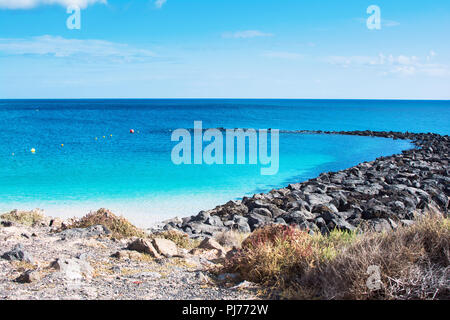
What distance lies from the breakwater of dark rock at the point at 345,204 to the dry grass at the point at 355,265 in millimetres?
1706

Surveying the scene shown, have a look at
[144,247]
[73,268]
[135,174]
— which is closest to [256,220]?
[144,247]

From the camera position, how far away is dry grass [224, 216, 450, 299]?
199 inches

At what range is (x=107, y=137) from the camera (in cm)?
Answer: 4184

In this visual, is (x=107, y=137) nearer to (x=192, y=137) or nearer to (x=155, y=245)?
(x=192, y=137)

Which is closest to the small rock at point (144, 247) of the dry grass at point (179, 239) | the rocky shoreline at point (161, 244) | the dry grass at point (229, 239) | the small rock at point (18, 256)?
the rocky shoreline at point (161, 244)

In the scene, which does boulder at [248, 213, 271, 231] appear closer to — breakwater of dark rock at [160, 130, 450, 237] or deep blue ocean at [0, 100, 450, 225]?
breakwater of dark rock at [160, 130, 450, 237]

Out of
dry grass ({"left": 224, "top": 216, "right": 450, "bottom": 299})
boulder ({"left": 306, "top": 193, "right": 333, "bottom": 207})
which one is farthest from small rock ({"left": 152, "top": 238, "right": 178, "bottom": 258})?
boulder ({"left": 306, "top": 193, "right": 333, "bottom": 207})

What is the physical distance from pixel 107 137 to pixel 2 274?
37.1 m

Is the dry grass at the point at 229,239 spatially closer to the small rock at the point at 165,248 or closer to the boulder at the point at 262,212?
the small rock at the point at 165,248

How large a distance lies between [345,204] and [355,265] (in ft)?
28.7

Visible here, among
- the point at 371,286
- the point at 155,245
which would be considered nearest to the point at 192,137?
the point at 155,245

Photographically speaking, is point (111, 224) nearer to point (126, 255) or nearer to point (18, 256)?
point (126, 255)

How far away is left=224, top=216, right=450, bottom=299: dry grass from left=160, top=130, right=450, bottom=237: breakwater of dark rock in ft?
5.60

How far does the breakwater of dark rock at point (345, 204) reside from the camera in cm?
1103
